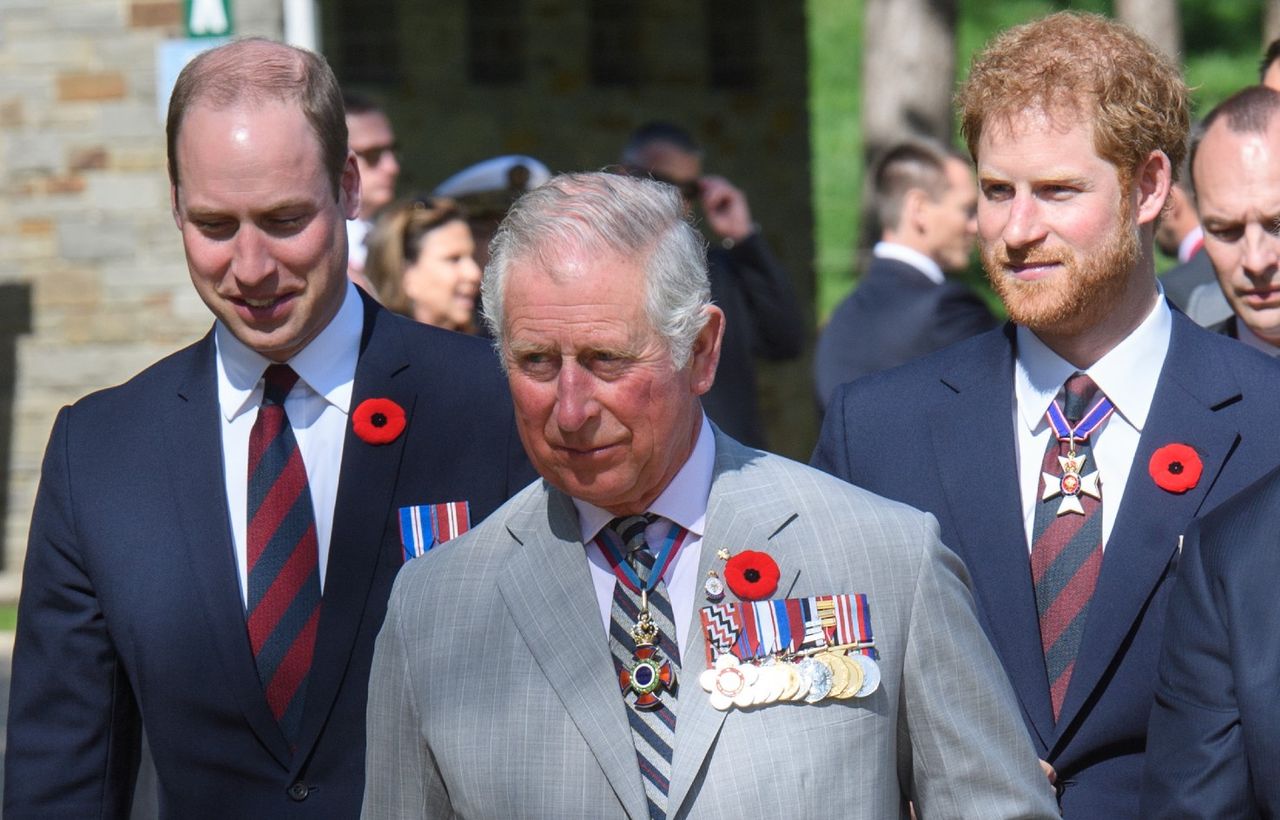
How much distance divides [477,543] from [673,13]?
1308 cm

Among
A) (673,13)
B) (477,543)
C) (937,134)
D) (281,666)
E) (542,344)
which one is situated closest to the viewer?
(542,344)

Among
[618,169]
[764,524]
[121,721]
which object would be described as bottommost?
[121,721]

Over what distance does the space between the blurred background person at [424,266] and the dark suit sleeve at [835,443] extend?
306 cm

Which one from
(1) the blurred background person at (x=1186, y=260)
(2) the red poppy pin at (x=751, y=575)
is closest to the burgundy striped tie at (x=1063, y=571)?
(1) the blurred background person at (x=1186, y=260)

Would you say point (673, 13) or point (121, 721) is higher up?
point (673, 13)

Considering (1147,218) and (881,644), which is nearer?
(881,644)

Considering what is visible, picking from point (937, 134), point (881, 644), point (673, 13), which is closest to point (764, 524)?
point (881, 644)

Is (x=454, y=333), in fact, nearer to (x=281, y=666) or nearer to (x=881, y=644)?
(x=281, y=666)

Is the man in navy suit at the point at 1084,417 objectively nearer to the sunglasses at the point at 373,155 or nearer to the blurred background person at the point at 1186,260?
the blurred background person at the point at 1186,260

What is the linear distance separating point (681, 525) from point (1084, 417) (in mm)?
904

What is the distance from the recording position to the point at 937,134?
13.4m

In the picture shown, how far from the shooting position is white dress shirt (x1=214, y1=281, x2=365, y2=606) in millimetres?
3354

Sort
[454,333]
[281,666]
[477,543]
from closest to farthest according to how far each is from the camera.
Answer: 1. [477,543]
2. [281,666]
3. [454,333]

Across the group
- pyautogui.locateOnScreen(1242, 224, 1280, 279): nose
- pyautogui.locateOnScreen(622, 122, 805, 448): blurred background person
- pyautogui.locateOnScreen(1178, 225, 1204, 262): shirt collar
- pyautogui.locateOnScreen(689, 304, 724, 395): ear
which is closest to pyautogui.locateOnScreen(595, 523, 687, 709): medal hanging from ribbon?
pyautogui.locateOnScreen(689, 304, 724, 395): ear
